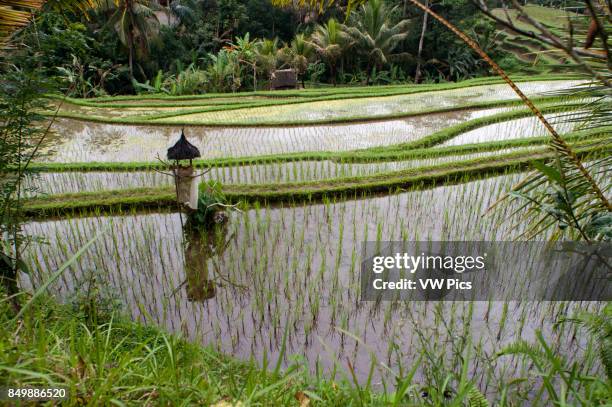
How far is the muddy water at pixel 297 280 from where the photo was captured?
2.78 meters

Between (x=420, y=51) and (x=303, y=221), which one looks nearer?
(x=303, y=221)

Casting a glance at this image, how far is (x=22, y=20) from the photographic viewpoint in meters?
2.59

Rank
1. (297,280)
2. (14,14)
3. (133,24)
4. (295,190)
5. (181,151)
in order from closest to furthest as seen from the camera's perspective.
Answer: (14,14)
(297,280)
(181,151)
(295,190)
(133,24)

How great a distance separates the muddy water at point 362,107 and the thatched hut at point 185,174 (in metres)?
3.70

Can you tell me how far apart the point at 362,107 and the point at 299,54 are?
5.33 meters

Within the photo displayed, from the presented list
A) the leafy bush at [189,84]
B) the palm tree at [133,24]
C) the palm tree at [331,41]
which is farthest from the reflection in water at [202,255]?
the palm tree at [331,41]

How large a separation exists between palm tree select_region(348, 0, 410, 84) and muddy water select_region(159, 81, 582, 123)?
3.76 m

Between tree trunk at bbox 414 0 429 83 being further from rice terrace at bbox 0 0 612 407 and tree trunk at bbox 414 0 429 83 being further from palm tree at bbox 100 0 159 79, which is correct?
palm tree at bbox 100 0 159 79

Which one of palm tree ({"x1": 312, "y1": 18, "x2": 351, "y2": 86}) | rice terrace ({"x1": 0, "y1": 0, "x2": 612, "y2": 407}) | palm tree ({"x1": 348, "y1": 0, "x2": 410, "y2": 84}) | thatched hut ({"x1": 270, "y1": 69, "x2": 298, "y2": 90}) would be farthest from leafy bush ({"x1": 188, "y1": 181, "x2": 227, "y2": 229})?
palm tree ({"x1": 348, "y1": 0, "x2": 410, "y2": 84})

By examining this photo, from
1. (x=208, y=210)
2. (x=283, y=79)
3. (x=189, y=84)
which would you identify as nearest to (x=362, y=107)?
(x=283, y=79)

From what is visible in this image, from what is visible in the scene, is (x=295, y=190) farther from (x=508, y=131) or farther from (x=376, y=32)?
(x=376, y=32)

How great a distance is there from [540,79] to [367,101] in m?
4.57

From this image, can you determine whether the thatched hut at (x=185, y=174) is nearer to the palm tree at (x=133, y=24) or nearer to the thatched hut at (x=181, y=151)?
the thatched hut at (x=181, y=151)

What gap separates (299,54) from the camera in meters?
13.2
